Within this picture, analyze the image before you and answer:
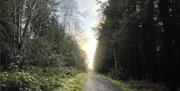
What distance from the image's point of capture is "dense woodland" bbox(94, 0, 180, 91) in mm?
17094

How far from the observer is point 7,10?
59.6 feet

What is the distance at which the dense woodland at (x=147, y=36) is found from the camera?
17.1m

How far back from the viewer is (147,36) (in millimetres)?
23172

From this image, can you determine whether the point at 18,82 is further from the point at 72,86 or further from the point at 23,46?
the point at 72,86

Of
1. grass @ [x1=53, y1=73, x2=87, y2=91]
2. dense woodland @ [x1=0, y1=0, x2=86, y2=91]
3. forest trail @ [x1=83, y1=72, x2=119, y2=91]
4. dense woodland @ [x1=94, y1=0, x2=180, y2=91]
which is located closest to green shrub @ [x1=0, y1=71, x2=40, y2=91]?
dense woodland @ [x1=0, y1=0, x2=86, y2=91]

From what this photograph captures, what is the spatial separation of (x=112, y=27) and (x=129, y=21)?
388 inches

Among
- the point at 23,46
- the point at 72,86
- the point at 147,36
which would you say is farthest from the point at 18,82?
the point at 147,36

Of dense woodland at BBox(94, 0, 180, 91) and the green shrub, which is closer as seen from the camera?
the green shrub

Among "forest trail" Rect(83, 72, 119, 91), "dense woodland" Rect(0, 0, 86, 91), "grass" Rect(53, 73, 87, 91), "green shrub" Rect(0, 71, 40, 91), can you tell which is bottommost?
"forest trail" Rect(83, 72, 119, 91)

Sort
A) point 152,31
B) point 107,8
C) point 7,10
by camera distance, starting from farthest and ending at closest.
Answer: point 107,8
point 152,31
point 7,10

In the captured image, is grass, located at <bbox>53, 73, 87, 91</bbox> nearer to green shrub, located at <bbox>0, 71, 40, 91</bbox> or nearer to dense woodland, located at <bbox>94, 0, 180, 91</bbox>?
green shrub, located at <bbox>0, 71, 40, 91</bbox>

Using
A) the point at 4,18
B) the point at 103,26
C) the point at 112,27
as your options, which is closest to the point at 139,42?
the point at 112,27

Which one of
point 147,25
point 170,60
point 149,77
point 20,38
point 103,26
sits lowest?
point 149,77

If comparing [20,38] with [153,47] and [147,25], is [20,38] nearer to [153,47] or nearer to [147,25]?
[147,25]
